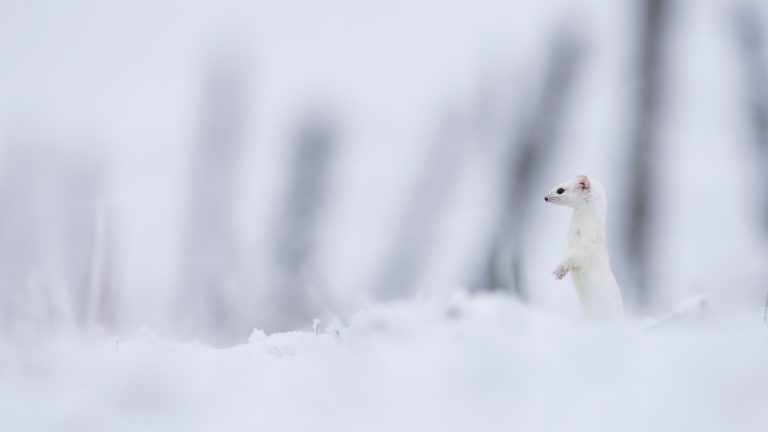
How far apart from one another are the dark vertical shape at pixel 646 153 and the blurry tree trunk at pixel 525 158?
2.68 feet

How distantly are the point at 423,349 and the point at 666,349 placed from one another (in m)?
0.41

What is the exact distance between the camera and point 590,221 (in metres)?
3.90

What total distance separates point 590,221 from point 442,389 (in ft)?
8.78

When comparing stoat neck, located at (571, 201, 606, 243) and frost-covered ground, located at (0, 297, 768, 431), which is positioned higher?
stoat neck, located at (571, 201, 606, 243)

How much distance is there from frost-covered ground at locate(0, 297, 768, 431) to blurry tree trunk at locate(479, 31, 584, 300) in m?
0.92

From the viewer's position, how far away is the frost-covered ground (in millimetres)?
1262

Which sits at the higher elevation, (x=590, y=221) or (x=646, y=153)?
(x=646, y=153)

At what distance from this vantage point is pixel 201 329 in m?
3.08

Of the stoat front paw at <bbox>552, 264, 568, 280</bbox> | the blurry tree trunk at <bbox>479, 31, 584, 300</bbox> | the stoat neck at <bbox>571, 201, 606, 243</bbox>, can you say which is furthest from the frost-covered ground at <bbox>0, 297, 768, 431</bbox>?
the stoat neck at <bbox>571, 201, 606, 243</bbox>

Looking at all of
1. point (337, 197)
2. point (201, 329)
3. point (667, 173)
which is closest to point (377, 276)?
point (337, 197)

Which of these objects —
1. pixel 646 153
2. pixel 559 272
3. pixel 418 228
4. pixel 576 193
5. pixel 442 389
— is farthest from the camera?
pixel 576 193

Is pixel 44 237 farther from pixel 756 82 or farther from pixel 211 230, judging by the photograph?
pixel 756 82

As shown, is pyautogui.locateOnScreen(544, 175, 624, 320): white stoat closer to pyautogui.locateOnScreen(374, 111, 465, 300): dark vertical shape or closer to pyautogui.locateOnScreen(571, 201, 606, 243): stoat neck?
pyautogui.locateOnScreen(571, 201, 606, 243): stoat neck

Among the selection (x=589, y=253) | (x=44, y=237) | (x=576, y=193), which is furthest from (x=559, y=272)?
(x=44, y=237)
